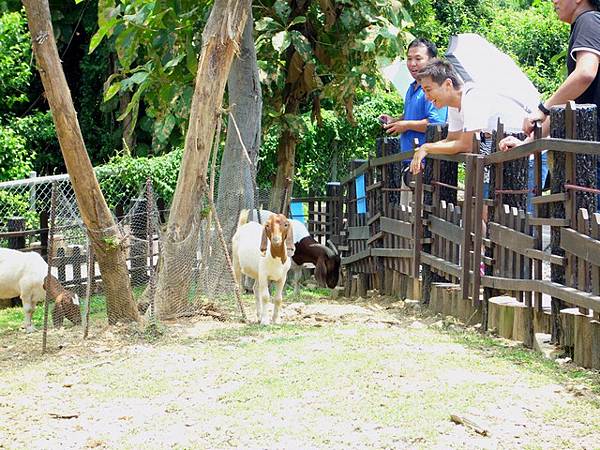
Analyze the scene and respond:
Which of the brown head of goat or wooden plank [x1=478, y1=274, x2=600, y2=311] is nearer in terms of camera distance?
wooden plank [x1=478, y1=274, x2=600, y2=311]

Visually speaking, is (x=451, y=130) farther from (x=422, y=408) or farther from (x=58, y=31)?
(x=58, y=31)

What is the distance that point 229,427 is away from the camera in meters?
5.46

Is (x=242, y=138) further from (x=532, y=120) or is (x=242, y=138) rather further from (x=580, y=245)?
(x=580, y=245)

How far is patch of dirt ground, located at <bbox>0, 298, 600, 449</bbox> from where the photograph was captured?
521 cm

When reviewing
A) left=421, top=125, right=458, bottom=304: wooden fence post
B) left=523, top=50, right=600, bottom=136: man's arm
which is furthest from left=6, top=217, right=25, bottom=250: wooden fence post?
left=523, top=50, right=600, bottom=136: man's arm

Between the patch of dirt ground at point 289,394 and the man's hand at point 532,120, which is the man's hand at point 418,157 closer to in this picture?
the patch of dirt ground at point 289,394

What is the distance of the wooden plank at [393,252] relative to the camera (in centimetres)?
1008

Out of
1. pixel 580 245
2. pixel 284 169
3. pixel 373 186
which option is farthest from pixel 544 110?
pixel 284 169

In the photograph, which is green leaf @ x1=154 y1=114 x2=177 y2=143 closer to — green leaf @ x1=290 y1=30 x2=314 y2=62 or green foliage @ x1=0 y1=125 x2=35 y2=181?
green leaf @ x1=290 y1=30 x2=314 y2=62

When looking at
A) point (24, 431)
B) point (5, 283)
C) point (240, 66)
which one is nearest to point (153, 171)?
point (240, 66)

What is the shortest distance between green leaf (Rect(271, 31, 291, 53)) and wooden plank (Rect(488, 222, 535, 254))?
15.8ft

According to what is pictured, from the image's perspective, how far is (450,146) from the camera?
27.7 feet

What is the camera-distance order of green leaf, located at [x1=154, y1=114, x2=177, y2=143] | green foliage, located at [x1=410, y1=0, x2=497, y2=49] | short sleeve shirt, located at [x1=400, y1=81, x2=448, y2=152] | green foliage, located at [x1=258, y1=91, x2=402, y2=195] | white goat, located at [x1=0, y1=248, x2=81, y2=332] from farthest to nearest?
1. green foliage, located at [x1=410, y1=0, x2=497, y2=49]
2. green foliage, located at [x1=258, y1=91, x2=402, y2=195]
3. green leaf, located at [x1=154, y1=114, x2=177, y2=143]
4. white goat, located at [x1=0, y1=248, x2=81, y2=332]
5. short sleeve shirt, located at [x1=400, y1=81, x2=448, y2=152]

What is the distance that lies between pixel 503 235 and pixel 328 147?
528 inches
